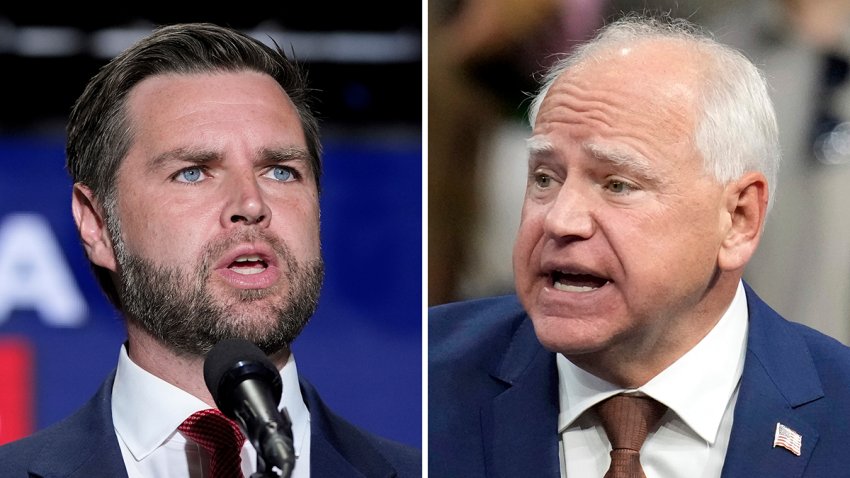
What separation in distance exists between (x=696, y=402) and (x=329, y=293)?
1.07 meters

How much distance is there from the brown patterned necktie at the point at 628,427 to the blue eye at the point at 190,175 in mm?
1170

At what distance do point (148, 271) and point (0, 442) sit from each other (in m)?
0.66

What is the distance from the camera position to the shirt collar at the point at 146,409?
285 centimetres

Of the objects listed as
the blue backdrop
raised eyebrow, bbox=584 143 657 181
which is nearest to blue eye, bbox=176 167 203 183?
the blue backdrop

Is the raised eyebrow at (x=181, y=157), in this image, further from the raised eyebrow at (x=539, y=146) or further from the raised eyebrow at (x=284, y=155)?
the raised eyebrow at (x=539, y=146)

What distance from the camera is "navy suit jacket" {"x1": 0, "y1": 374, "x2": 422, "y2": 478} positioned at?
9.26 ft

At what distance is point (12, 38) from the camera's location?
317 cm

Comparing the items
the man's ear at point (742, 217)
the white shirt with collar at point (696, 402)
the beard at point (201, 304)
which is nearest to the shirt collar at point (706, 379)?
the white shirt with collar at point (696, 402)

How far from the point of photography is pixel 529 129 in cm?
300

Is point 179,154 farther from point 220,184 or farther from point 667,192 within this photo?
point 667,192

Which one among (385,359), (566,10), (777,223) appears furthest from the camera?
(385,359)

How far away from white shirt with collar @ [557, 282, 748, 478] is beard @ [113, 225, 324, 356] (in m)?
0.83

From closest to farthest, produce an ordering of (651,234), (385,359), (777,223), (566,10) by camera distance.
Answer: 1. (651,234)
2. (777,223)
3. (566,10)
4. (385,359)

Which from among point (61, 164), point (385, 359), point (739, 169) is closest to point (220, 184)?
point (61, 164)
